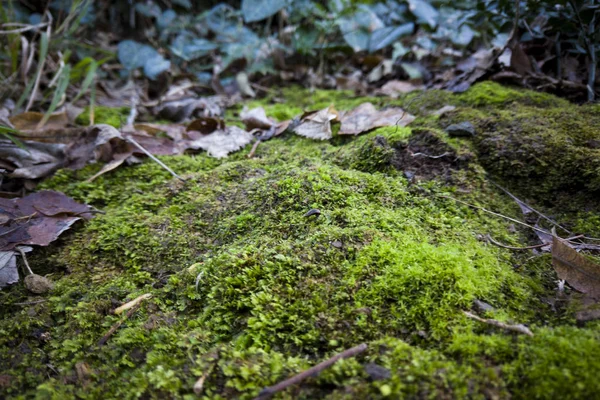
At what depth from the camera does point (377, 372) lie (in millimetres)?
1058

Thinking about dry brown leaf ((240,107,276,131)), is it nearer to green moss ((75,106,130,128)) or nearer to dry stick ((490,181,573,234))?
green moss ((75,106,130,128))

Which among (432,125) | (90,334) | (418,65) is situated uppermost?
(418,65)

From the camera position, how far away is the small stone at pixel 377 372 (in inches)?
41.0

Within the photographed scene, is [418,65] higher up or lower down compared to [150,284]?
higher up

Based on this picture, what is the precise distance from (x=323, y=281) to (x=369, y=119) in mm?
1539

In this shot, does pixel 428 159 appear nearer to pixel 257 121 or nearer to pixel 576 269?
pixel 576 269

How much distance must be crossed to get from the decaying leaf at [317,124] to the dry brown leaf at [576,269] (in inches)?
58.3

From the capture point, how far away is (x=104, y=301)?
1487 mm

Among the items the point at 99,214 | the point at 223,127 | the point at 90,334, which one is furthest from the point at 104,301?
the point at 223,127

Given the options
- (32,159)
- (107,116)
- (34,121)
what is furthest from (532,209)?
(34,121)

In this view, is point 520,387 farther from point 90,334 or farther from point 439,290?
point 90,334

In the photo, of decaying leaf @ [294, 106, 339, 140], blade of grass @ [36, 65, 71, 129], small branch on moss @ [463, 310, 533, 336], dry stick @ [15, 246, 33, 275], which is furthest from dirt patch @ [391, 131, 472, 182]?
blade of grass @ [36, 65, 71, 129]

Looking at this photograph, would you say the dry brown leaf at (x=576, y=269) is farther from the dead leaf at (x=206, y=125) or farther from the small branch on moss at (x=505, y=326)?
the dead leaf at (x=206, y=125)

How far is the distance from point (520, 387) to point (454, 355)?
176 millimetres
